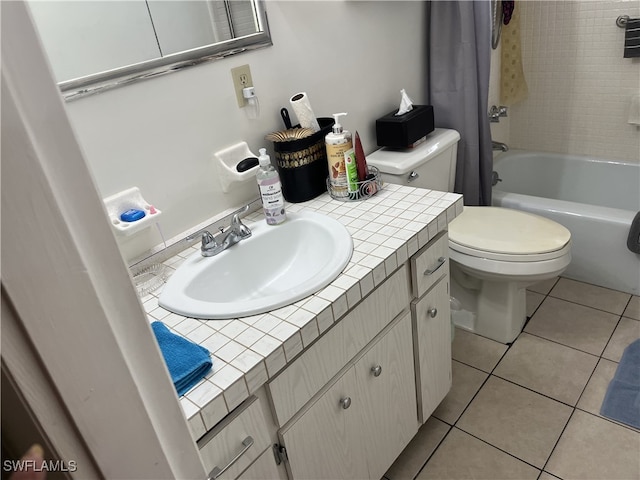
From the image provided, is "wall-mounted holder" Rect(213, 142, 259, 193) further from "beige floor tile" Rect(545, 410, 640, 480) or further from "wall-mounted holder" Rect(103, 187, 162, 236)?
"beige floor tile" Rect(545, 410, 640, 480)

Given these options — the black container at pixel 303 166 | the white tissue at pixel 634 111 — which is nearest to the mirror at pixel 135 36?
the black container at pixel 303 166

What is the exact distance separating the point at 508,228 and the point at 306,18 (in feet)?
3.36

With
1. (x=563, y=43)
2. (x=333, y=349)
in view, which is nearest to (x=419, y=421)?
(x=333, y=349)

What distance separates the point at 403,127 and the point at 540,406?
107cm

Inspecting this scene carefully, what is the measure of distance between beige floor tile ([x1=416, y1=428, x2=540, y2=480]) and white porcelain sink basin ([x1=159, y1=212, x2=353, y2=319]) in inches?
31.5

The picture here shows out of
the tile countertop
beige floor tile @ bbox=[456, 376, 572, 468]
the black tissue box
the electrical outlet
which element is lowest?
beige floor tile @ bbox=[456, 376, 572, 468]

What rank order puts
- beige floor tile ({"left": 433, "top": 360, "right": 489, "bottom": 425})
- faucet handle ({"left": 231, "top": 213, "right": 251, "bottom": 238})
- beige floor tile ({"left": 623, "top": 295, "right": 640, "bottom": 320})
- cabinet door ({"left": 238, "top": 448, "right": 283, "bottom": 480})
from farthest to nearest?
beige floor tile ({"left": 623, "top": 295, "right": 640, "bottom": 320}), beige floor tile ({"left": 433, "top": 360, "right": 489, "bottom": 425}), faucet handle ({"left": 231, "top": 213, "right": 251, "bottom": 238}), cabinet door ({"left": 238, "top": 448, "right": 283, "bottom": 480})

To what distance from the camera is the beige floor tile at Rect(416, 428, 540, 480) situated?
1.46 meters

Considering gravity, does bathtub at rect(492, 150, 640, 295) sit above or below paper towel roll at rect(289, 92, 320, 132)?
below

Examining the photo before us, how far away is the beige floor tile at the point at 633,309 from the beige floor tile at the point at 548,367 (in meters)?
0.33

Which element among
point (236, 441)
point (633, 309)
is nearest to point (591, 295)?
point (633, 309)

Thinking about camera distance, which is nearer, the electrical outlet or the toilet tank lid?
the electrical outlet

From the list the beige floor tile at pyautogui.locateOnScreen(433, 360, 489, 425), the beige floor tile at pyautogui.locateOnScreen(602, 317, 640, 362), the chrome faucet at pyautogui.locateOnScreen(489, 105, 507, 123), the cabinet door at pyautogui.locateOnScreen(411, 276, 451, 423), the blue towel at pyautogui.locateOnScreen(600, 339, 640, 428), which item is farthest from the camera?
the chrome faucet at pyautogui.locateOnScreen(489, 105, 507, 123)

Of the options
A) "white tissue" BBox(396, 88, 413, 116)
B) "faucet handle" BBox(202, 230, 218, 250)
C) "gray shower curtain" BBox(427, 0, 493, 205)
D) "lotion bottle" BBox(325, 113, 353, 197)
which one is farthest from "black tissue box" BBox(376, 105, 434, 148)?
"faucet handle" BBox(202, 230, 218, 250)
